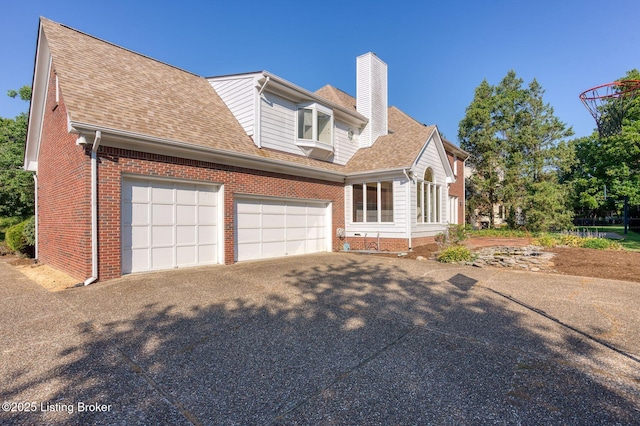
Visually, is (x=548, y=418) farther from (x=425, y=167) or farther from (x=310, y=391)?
(x=425, y=167)

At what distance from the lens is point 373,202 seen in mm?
12992

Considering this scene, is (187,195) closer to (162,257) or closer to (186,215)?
(186,215)

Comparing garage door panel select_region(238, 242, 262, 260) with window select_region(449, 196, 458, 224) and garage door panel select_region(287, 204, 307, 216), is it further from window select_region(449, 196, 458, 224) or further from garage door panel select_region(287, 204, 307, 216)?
window select_region(449, 196, 458, 224)

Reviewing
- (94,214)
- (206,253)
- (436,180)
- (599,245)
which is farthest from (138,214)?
(599,245)

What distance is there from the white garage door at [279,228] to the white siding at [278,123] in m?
2.10

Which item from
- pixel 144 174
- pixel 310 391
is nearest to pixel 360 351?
pixel 310 391

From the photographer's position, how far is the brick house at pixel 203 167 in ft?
23.6

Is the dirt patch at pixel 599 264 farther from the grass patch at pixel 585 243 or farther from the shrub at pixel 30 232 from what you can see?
the shrub at pixel 30 232

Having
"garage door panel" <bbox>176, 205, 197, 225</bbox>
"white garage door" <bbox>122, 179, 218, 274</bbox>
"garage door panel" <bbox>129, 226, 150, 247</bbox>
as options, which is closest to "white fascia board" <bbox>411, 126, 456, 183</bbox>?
"white garage door" <bbox>122, 179, 218, 274</bbox>

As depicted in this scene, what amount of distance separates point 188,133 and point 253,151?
2.06 metres

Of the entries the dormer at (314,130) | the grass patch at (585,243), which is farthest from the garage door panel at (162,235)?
the grass patch at (585,243)

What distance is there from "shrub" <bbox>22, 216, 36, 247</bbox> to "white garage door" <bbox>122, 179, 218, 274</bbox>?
7.54 meters

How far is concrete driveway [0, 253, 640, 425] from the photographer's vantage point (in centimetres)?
263

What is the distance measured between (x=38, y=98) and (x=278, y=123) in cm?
816
